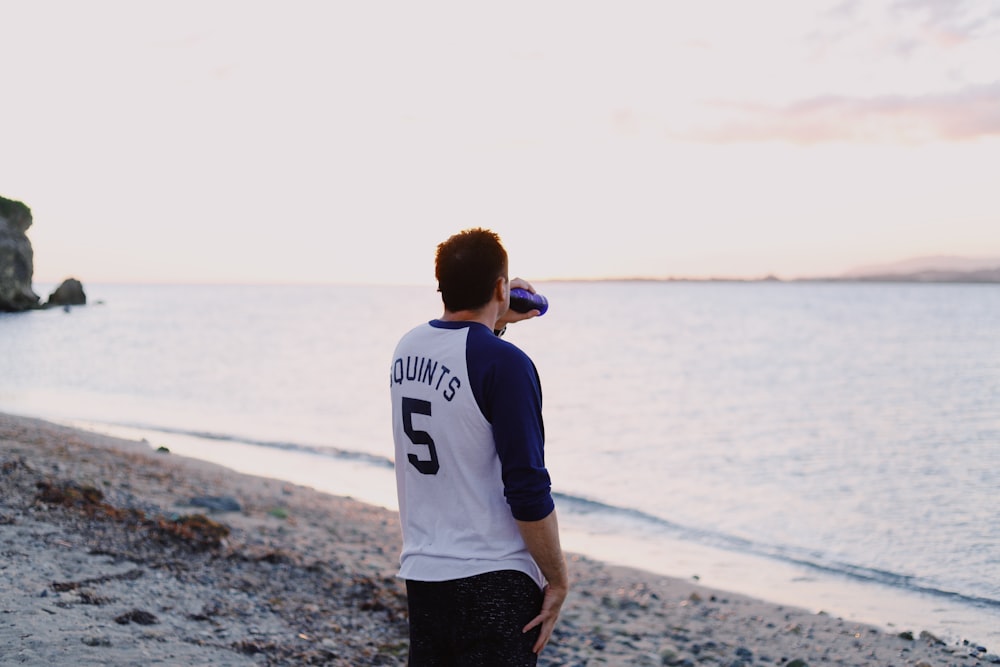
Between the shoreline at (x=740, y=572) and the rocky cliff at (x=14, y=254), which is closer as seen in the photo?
the shoreline at (x=740, y=572)

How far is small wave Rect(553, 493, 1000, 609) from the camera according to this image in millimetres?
10031

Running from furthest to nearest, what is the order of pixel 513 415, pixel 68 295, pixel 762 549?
pixel 68 295, pixel 762 549, pixel 513 415

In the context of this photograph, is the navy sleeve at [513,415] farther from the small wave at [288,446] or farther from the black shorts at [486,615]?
the small wave at [288,446]

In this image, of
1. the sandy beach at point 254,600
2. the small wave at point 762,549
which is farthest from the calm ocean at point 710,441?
the sandy beach at point 254,600

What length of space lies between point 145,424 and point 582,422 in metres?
12.1

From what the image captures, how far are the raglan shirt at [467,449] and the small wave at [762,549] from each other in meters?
9.02

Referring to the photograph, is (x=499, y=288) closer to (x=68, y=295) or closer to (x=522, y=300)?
(x=522, y=300)

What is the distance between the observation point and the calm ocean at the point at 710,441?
35.9 ft

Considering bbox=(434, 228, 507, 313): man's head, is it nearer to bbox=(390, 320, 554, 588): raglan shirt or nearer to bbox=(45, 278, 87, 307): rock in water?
bbox=(390, 320, 554, 588): raglan shirt

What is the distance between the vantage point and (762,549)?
1183 cm

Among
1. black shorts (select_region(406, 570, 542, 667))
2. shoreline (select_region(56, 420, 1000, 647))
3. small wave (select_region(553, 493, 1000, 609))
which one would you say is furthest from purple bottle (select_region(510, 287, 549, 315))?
small wave (select_region(553, 493, 1000, 609))

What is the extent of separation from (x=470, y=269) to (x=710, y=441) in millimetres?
19845

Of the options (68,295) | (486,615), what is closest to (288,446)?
(486,615)

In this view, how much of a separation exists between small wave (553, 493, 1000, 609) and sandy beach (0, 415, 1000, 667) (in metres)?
1.83
